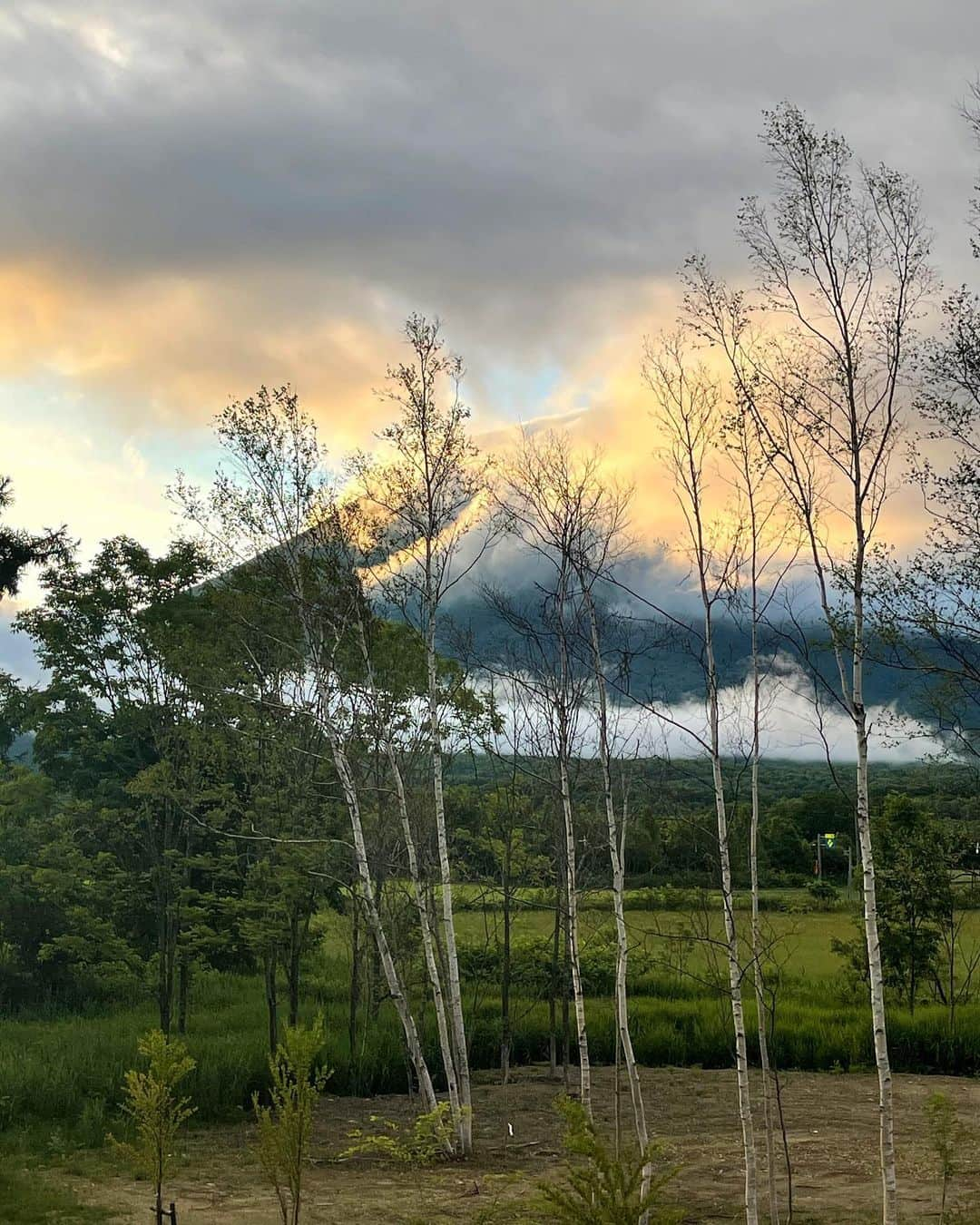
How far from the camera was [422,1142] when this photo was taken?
15.0 metres

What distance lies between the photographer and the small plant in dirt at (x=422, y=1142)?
45.5 ft

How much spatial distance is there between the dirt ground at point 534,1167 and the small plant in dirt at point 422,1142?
270 mm

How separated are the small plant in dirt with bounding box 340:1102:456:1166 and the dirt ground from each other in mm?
270

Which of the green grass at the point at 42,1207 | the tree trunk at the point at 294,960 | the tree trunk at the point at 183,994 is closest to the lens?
the green grass at the point at 42,1207

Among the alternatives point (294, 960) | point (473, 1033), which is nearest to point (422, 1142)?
point (294, 960)

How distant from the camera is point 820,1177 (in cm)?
1473

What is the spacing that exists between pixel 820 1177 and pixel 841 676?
337 inches

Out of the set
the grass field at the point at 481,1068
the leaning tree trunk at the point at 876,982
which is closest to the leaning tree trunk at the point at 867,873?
the leaning tree trunk at the point at 876,982

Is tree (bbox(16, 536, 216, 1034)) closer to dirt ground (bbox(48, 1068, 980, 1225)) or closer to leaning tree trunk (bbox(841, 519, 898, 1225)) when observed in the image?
dirt ground (bbox(48, 1068, 980, 1225))

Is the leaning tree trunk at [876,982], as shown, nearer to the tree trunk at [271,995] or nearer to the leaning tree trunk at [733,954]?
the leaning tree trunk at [733,954]

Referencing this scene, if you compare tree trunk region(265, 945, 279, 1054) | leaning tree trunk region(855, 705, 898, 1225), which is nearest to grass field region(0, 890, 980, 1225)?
tree trunk region(265, 945, 279, 1054)

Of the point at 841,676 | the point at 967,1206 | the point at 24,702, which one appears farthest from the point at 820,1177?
the point at 24,702

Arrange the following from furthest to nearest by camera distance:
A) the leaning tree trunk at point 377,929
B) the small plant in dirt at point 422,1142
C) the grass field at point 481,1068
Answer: the leaning tree trunk at point 377,929, the small plant in dirt at point 422,1142, the grass field at point 481,1068

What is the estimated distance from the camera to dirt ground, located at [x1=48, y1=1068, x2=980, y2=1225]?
13078 mm
